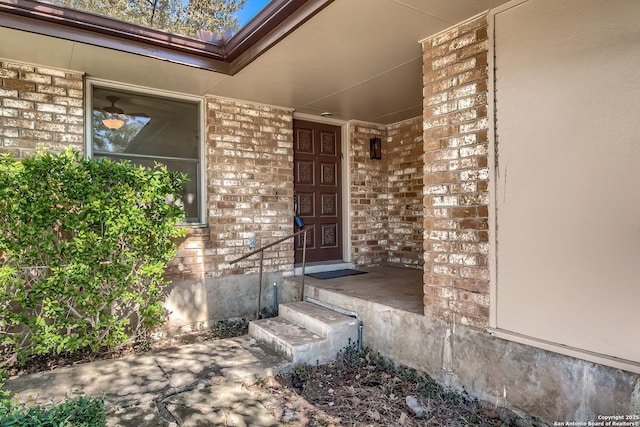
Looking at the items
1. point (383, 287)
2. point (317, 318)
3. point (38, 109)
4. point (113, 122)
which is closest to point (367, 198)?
point (383, 287)

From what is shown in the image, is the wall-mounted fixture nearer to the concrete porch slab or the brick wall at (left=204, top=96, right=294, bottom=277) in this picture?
the brick wall at (left=204, top=96, right=294, bottom=277)

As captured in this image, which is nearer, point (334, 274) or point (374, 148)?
point (334, 274)

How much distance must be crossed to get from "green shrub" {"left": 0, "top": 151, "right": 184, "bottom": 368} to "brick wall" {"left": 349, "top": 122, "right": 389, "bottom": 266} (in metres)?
2.72

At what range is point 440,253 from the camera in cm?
275

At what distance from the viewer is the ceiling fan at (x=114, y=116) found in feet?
12.7

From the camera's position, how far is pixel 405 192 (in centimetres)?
549

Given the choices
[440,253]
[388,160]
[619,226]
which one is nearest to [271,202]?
[388,160]

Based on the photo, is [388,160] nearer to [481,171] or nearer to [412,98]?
[412,98]

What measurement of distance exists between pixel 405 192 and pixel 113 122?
3.87 meters

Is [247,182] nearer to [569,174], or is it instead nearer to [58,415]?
[58,415]

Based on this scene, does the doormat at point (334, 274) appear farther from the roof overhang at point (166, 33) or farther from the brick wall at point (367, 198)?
the roof overhang at point (166, 33)

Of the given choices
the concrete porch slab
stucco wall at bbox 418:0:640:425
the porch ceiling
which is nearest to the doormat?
the concrete porch slab

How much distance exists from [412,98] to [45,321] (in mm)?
4362

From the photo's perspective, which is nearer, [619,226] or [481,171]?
[619,226]
